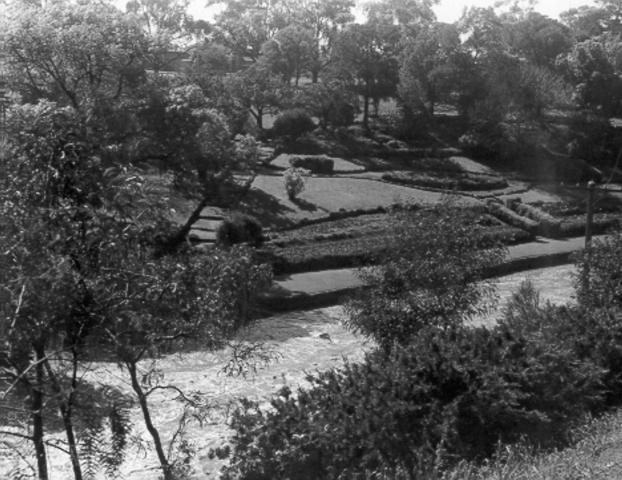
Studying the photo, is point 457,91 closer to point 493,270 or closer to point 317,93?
point 317,93

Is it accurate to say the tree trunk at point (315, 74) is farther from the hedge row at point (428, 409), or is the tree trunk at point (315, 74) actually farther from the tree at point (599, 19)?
the hedge row at point (428, 409)

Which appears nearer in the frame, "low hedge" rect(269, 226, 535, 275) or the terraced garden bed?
"low hedge" rect(269, 226, 535, 275)

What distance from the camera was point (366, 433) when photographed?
7.33 metres

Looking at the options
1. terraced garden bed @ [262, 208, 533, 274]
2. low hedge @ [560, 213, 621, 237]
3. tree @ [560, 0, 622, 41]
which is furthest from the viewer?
tree @ [560, 0, 622, 41]

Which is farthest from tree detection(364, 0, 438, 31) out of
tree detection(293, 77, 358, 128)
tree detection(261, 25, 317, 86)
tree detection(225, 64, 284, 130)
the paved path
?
the paved path

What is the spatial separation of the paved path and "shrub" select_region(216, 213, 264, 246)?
5.08 feet

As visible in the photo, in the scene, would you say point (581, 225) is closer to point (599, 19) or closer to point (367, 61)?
point (367, 61)

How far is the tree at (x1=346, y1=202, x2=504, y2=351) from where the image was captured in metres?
11.3

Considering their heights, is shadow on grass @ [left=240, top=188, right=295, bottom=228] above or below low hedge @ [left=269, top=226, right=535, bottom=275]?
above

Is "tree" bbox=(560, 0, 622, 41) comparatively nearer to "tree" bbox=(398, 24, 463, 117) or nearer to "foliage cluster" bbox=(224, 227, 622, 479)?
"tree" bbox=(398, 24, 463, 117)

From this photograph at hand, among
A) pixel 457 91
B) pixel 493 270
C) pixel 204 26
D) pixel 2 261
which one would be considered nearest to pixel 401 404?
pixel 2 261

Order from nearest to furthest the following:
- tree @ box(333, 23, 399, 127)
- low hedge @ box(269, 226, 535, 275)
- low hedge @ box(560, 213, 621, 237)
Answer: low hedge @ box(269, 226, 535, 275), low hedge @ box(560, 213, 621, 237), tree @ box(333, 23, 399, 127)

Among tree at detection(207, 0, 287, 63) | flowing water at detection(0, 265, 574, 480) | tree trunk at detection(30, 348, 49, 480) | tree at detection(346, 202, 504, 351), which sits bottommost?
flowing water at detection(0, 265, 574, 480)

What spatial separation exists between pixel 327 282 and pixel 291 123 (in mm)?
13409
